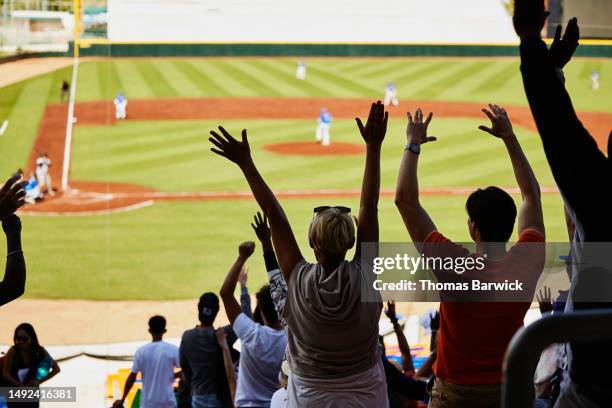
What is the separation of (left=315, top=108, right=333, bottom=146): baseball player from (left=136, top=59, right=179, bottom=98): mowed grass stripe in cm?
491

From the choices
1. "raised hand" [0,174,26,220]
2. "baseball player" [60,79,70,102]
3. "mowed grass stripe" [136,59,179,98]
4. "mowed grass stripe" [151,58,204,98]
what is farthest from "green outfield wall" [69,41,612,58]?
"raised hand" [0,174,26,220]

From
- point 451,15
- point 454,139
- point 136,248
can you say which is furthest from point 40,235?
point 454,139

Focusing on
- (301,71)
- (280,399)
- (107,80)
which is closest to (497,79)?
(301,71)

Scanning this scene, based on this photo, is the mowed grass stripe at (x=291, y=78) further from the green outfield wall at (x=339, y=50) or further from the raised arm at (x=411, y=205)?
the raised arm at (x=411, y=205)

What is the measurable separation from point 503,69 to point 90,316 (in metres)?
18.2

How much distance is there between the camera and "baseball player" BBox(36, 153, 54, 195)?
1516cm

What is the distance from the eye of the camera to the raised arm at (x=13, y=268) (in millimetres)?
2756

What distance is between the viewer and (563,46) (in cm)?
223

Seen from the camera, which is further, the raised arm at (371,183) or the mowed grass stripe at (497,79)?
the mowed grass stripe at (497,79)

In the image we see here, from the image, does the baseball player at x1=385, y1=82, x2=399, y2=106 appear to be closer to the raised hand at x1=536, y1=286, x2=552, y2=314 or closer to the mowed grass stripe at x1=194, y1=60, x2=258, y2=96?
the mowed grass stripe at x1=194, y1=60, x2=258, y2=96

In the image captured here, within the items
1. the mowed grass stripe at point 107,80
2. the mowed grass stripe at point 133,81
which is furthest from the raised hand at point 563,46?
the mowed grass stripe at point 133,81

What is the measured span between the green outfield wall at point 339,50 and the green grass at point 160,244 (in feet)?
17.8

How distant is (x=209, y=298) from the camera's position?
4867 mm

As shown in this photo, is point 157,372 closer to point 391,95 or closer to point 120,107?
point 120,107
